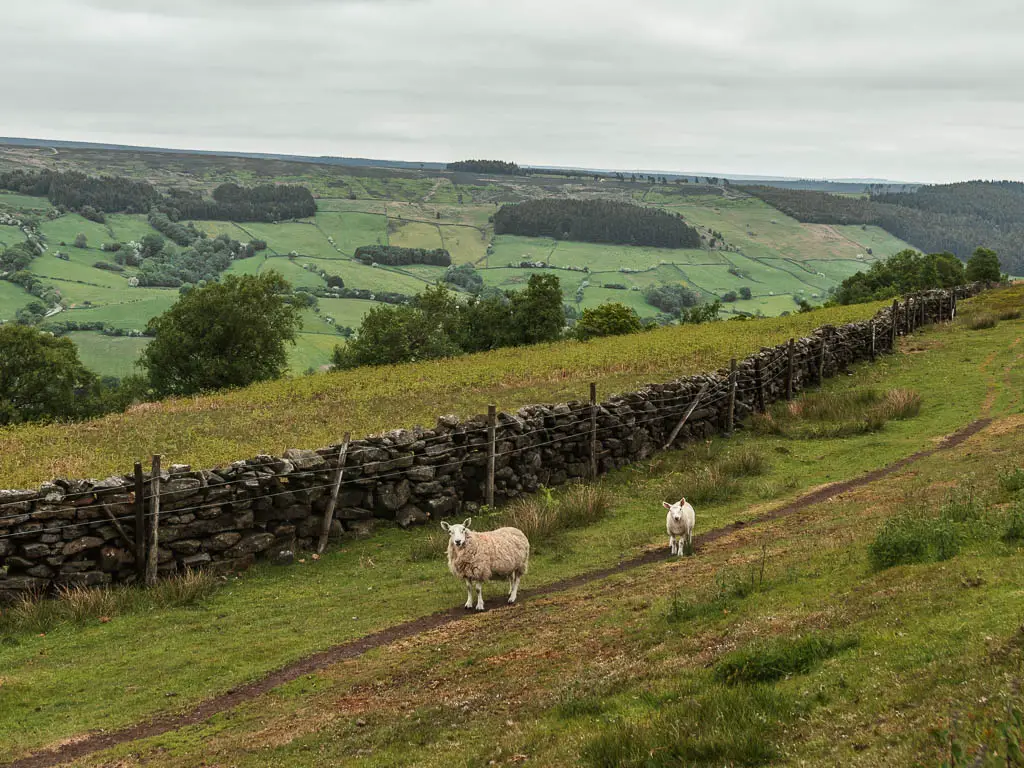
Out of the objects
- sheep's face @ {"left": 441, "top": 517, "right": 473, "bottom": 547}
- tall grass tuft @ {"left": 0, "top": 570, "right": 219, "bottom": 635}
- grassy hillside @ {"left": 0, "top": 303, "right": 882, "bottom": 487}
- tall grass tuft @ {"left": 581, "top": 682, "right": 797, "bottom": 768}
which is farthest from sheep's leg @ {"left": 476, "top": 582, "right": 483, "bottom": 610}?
grassy hillside @ {"left": 0, "top": 303, "right": 882, "bottom": 487}

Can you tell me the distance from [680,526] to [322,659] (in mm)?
6988

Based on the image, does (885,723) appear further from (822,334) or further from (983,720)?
(822,334)

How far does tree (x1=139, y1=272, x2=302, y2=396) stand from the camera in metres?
50.7

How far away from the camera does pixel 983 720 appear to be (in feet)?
14.6

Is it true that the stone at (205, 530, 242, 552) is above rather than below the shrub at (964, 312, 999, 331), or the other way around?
below

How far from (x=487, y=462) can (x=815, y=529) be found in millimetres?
7922

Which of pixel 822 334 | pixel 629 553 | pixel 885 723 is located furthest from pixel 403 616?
pixel 822 334

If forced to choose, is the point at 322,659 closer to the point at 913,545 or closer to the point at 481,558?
the point at 481,558

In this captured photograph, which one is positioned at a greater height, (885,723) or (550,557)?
(885,723)

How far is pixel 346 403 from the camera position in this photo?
96.2 feet

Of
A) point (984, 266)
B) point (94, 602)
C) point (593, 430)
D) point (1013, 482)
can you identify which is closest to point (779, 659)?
point (1013, 482)

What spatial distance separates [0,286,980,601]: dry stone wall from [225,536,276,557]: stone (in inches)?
0.9

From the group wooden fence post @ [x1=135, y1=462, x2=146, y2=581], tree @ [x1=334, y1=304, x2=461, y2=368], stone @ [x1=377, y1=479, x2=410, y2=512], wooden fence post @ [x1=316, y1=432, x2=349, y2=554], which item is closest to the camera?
wooden fence post @ [x1=135, y1=462, x2=146, y2=581]

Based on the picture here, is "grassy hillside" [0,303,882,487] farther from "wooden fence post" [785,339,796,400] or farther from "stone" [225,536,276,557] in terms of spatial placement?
"stone" [225,536,276,557]
